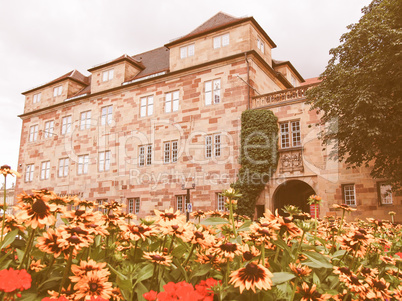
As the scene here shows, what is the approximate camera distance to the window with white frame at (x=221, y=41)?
77.1 ft

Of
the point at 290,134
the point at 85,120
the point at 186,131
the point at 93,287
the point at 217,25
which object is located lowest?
the point at 93,287

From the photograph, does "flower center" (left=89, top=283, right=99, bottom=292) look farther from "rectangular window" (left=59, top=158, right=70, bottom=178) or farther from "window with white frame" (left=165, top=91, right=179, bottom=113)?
"rectangular window" (left=59, top=158, right=70, bottom=178)

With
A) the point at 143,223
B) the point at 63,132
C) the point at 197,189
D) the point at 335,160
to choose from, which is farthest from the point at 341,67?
the point at 63,132

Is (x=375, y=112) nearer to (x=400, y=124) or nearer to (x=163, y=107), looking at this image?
(x=400, y=124)

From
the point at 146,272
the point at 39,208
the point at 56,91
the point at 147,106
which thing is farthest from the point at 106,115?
the point at 146,272

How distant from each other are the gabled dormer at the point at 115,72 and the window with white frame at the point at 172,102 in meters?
5.28

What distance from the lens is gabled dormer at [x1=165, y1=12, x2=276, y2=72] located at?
22.8m

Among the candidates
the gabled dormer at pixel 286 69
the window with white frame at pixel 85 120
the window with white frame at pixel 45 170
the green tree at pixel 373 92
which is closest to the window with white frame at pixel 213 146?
the green tree at pixel 373 92

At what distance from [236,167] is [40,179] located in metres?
20.6

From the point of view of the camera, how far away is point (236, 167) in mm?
20812

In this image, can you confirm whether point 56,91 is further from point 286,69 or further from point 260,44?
point 286,69

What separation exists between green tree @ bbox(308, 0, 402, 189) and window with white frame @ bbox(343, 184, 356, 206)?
281 cm

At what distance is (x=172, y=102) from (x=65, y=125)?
39.9 ft

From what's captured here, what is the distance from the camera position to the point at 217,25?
24.7 metres
